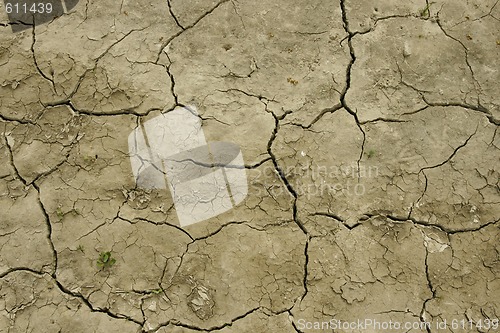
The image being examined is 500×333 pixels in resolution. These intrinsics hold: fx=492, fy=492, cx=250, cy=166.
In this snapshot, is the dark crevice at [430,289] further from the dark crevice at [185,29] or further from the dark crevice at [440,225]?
the dark crevice at [185,29]

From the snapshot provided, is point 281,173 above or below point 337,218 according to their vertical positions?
above

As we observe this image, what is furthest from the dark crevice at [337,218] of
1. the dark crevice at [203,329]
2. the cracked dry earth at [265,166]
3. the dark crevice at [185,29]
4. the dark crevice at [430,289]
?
the dark crevice at [185,29]

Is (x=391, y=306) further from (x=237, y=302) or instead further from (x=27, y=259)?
(x=27, y=259)

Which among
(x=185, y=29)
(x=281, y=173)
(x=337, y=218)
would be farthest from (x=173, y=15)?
(x=337, y=218)

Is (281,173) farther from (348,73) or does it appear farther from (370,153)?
(348,73)

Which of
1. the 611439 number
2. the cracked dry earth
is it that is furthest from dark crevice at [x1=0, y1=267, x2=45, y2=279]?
the 611439 number

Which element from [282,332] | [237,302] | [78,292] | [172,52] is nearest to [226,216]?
[237,302]
